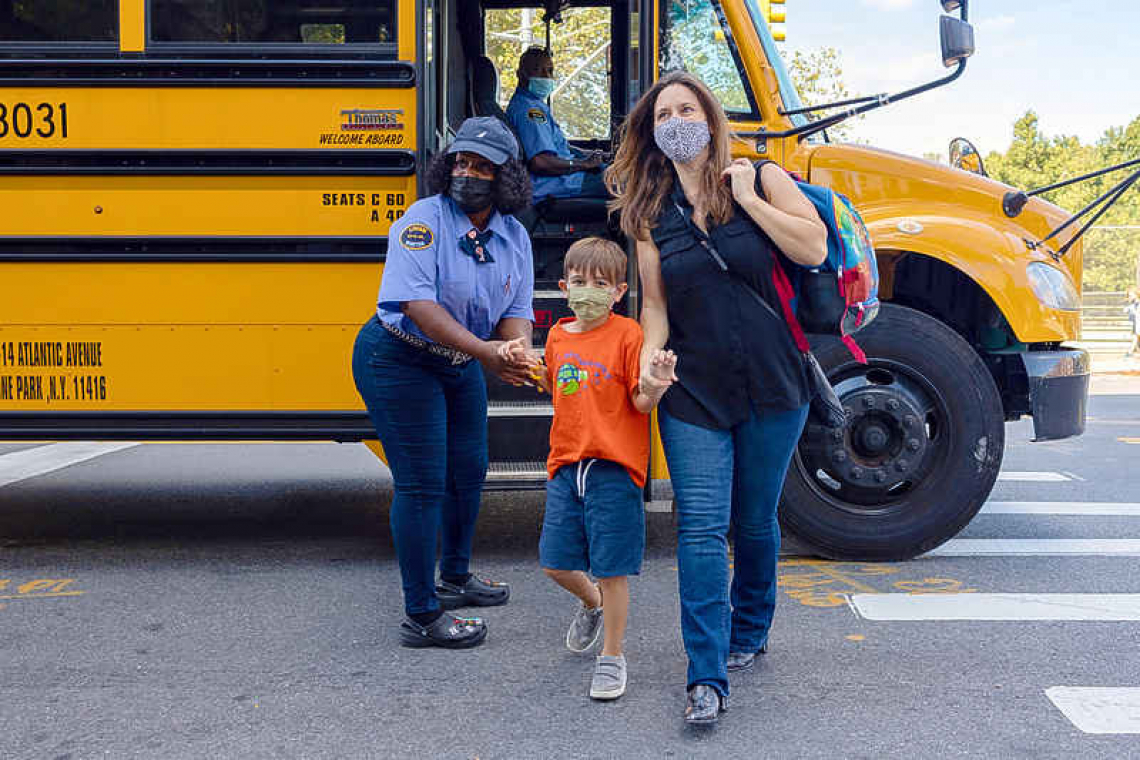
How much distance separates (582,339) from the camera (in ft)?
11.5

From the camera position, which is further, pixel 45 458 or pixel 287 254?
pixel 45 458

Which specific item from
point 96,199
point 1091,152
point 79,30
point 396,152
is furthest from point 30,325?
point 1091,152

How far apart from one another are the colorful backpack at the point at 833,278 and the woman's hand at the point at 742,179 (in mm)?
66

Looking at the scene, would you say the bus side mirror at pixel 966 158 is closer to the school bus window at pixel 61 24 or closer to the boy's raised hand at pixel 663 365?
the boy's raised hand at pixel 663 365

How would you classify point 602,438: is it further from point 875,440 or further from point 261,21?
point 261,21

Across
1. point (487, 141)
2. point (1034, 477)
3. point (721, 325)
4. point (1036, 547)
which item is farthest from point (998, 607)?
point (1034, 477)

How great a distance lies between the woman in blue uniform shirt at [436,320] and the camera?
3.75m

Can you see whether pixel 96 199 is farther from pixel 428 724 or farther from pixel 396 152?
pixel 428 724

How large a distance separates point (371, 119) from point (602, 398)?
1924 mm

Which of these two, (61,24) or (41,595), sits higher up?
(61,24)

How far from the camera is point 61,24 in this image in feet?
15.5

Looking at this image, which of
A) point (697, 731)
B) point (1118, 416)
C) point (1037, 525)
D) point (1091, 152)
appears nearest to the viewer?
point (697, 731)

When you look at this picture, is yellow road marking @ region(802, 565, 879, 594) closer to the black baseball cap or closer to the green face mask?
the green face mask

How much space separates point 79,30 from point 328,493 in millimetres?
3205
